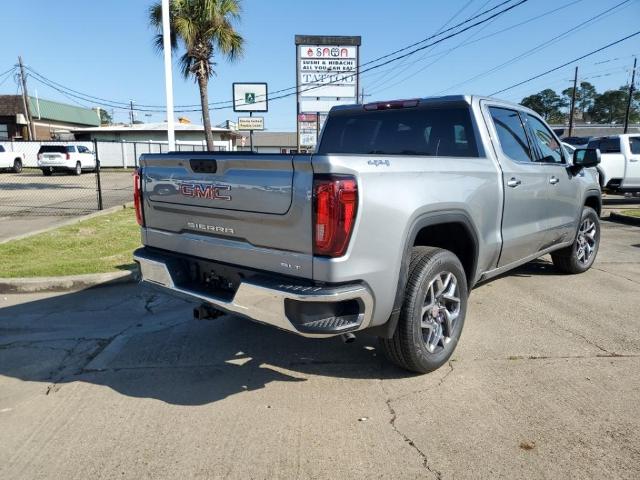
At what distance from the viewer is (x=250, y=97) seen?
76.0ft

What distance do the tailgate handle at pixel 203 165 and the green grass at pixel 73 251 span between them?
355 cm

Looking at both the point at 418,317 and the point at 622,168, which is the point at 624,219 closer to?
the point at 622,168

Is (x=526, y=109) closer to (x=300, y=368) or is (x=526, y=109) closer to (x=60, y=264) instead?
(x=300, y=368)

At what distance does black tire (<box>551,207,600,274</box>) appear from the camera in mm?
6078

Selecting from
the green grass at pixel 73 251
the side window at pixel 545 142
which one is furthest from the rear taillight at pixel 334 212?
the green grass at pixel 73 251

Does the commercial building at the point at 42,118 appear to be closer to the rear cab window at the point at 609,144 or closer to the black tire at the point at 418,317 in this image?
the rear cab window at the point at 609,144

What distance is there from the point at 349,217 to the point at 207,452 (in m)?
1.48

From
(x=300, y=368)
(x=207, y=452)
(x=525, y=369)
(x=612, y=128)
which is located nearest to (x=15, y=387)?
(x=207, y=452)

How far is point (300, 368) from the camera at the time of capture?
374 centimetres

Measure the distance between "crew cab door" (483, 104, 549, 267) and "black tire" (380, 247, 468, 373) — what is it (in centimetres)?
94

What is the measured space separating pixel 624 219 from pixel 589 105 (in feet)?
337

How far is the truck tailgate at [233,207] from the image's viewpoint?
9.25 ft

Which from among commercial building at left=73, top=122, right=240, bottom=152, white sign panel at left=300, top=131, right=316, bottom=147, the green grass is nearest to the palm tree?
white sign panel at left=300, top=131, right=316, bottom=147

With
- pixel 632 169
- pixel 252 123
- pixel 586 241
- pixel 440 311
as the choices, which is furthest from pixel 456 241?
pixel 252 123
